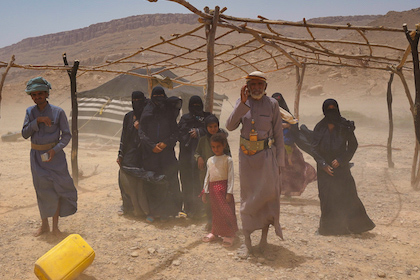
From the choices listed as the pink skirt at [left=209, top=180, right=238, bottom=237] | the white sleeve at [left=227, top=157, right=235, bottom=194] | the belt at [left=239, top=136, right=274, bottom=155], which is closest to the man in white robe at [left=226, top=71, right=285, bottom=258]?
the belt at [left=239, top=136, right=274, bottom=155]

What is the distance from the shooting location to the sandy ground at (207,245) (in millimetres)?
3463

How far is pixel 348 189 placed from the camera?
14.5 feet

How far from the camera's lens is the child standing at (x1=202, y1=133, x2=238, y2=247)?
157 inches

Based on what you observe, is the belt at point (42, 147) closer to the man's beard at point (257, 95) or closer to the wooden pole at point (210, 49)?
the wooden pole at point (210, 49)

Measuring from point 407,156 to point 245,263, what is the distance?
7.95m

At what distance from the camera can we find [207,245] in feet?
13.5

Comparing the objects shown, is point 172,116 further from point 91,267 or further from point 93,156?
point 93,156

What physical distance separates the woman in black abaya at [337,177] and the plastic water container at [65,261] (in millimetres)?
2704

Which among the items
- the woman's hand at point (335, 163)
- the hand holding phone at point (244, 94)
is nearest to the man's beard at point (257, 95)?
the hand holding phone at point (244, 94)

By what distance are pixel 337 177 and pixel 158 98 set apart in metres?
2.40

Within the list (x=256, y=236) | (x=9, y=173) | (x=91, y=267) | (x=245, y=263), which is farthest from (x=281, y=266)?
(x=9, y=173)

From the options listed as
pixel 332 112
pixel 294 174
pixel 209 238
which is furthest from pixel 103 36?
pixel 209 238

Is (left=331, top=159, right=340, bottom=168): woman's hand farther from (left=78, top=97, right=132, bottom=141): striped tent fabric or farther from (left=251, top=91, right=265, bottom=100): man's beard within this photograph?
A: (left=78, top=97, right=132, bottom=141): striped tent fabric

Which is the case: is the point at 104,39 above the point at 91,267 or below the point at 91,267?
above
